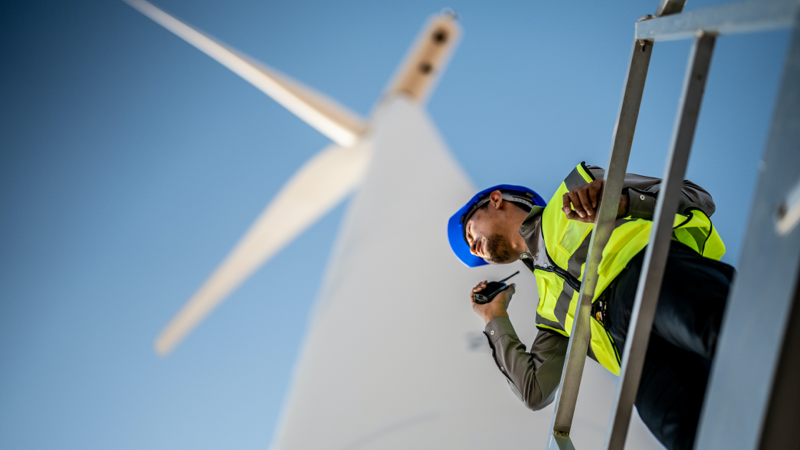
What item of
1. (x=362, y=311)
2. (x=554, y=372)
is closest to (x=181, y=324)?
(x=362, y=311)

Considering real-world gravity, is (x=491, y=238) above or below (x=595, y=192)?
below

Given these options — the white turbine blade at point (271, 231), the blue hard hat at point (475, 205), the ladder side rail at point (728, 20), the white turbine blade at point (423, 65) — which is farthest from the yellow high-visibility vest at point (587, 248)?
the white turbine blade at point (423, 65)

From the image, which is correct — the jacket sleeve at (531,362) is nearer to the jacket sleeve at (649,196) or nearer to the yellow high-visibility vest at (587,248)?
the yellow high-visibility vest at (587,248)

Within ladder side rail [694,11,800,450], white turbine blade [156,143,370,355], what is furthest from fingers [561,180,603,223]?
white turbine blade [156,143,370,355]

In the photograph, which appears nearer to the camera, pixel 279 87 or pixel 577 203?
pixel 577 203

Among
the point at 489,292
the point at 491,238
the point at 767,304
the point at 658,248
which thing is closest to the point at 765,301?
the point at 767,304

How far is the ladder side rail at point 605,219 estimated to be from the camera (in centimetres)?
194

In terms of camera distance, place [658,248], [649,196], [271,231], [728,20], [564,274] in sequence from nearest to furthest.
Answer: [728,20]
[658,248]
[649,196]
[564,274]
[271,231]

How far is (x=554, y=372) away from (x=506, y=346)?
0.85 ft

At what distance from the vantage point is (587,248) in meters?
2.21

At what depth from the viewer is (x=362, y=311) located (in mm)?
3879

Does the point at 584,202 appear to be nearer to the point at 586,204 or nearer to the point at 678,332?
the point at 586,204

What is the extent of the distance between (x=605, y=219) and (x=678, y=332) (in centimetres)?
46

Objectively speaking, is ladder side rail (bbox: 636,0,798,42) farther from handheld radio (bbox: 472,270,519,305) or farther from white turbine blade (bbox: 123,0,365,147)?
white turbine blade (bbox: 123,0,365,147)
